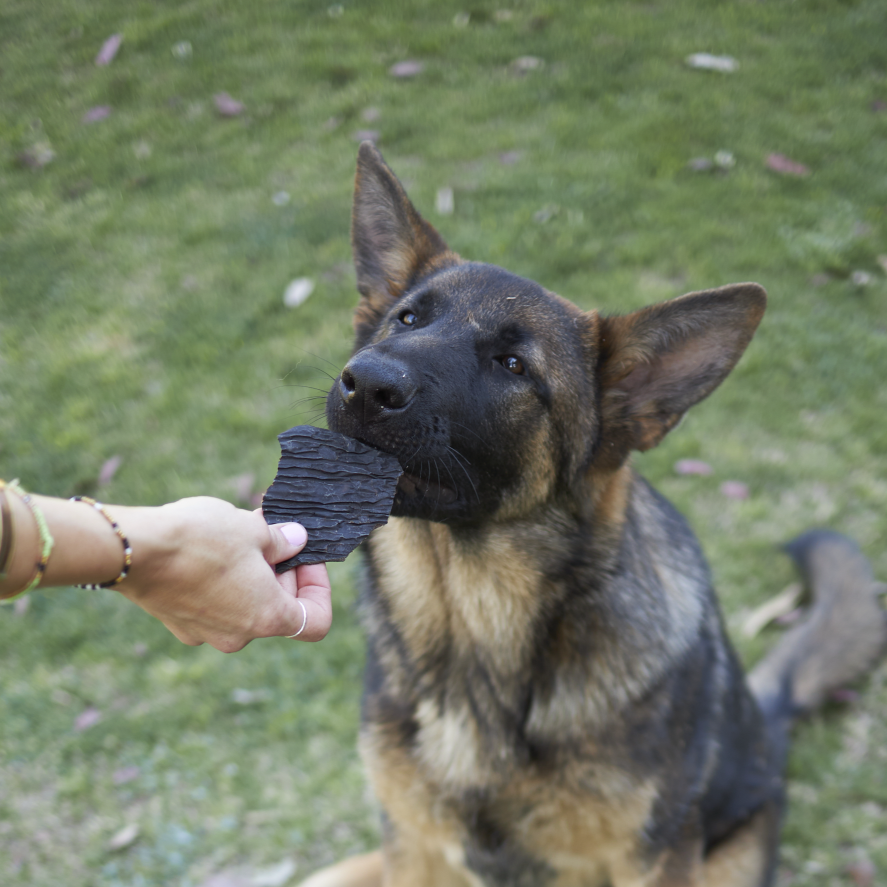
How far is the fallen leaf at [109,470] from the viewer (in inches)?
195

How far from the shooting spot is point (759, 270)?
19.2 feet

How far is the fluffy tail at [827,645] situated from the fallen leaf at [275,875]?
2.20m

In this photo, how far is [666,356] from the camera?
2.39m

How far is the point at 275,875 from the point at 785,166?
6.33 meters

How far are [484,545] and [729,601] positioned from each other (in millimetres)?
2236

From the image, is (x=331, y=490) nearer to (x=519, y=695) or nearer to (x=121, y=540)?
(x=121, y=540)

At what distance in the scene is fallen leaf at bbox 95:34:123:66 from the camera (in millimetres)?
7844

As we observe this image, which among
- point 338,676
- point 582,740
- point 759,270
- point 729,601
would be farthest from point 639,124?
point 582,740

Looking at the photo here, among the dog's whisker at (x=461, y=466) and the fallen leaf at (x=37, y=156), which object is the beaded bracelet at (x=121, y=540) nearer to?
the dog's whisker at (x=461, y=466)

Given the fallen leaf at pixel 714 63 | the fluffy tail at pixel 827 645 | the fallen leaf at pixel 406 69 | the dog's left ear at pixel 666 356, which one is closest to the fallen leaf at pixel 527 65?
the fallen leaf at pixel 406 69

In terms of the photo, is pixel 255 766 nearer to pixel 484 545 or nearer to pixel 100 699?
pixel 100 699

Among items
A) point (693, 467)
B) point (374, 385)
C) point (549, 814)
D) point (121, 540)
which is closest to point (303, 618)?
point (121, 540)

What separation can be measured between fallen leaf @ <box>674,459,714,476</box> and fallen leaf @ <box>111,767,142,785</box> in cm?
338

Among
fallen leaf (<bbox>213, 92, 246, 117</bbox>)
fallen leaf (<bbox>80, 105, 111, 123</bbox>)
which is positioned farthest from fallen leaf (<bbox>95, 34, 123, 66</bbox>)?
fallen leaf (<bbox>213, 92, 246, 117</bbox>)
